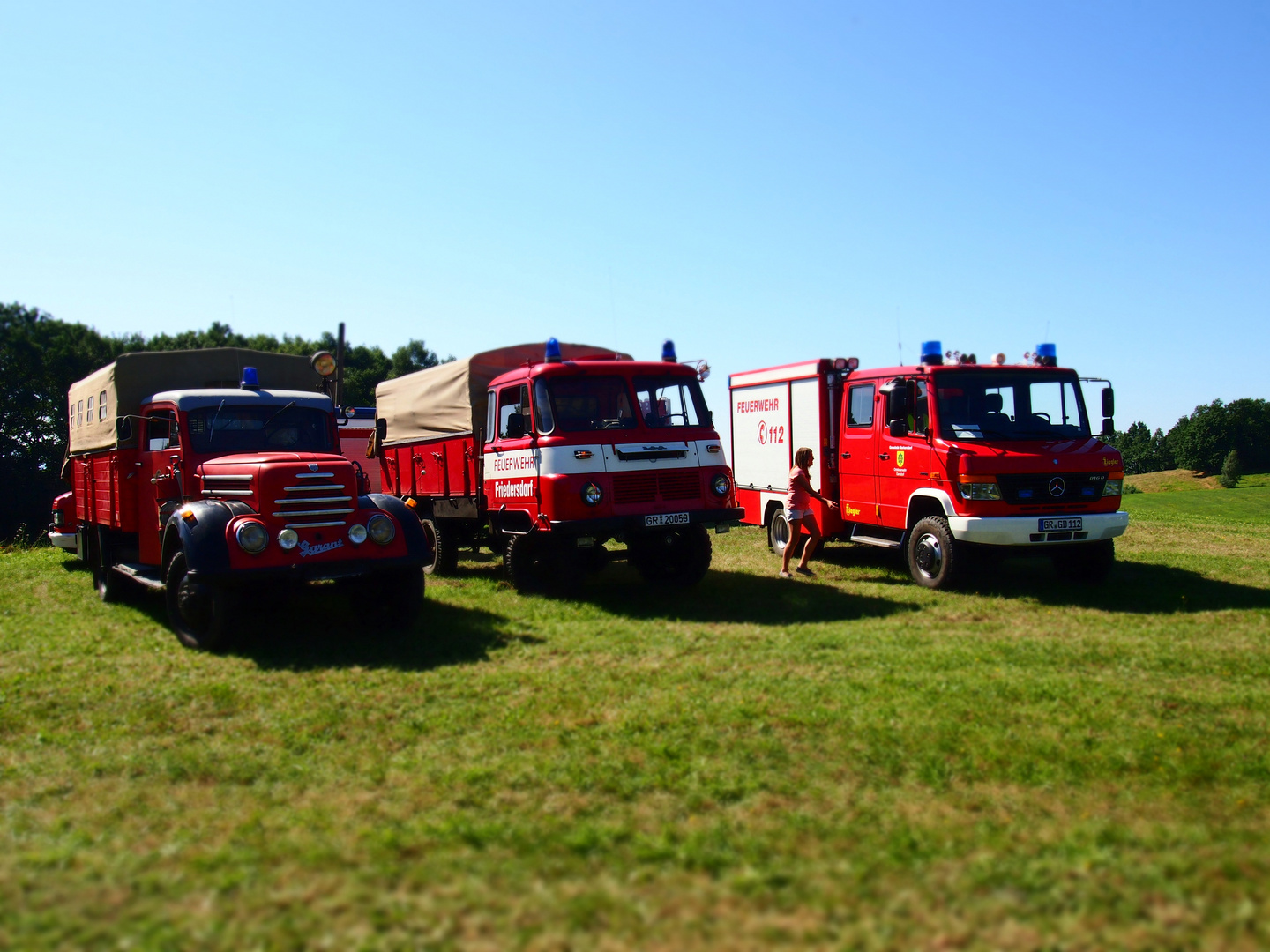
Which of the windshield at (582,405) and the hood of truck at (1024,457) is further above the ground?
the windshield at (582,405)

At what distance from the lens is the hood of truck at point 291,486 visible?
28.8ft

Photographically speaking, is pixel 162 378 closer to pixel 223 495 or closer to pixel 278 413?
pixel 278 413

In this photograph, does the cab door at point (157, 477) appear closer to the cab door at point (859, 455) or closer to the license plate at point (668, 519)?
the license plate at point (668, 519)

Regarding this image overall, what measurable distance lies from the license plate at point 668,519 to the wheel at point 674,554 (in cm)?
28

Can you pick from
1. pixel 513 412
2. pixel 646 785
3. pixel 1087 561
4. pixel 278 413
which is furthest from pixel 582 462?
pixel 1087 561

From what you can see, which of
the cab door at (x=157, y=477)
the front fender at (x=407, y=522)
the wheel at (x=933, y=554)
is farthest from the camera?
the wheel at (x=933, y=554)

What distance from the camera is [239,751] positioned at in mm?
5766

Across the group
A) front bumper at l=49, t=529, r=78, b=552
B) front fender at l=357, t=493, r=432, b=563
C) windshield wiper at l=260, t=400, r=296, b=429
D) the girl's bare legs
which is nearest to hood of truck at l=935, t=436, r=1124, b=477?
the girl's bare legs

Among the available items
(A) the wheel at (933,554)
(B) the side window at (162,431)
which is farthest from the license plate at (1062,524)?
(B) the side window at (162,431)


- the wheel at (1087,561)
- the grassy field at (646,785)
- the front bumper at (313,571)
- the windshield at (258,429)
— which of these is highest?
the windshield at (258,429)

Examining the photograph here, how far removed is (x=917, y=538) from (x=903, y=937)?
864 cm

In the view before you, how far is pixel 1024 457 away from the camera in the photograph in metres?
10.9

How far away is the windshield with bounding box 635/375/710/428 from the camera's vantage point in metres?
11.4

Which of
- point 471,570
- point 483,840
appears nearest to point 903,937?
point 483,840
